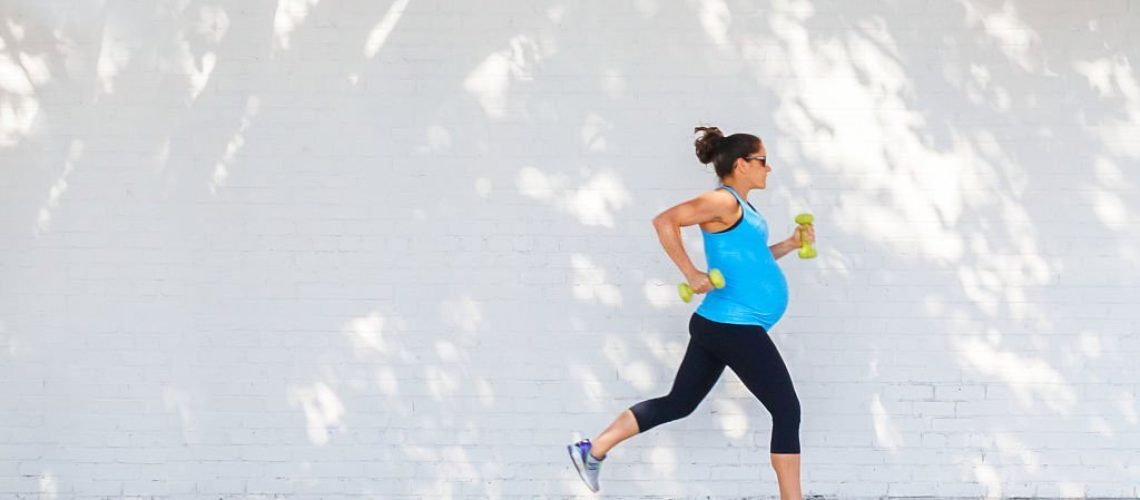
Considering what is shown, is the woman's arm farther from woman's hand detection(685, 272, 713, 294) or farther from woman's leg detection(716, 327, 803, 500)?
woman's leg detection(716, 327, 803, 500)

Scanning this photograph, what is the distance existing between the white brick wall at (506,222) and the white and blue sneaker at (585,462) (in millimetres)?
451

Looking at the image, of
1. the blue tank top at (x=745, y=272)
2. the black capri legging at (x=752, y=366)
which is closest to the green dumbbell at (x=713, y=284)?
the blue tank top at (x=745, y=272)

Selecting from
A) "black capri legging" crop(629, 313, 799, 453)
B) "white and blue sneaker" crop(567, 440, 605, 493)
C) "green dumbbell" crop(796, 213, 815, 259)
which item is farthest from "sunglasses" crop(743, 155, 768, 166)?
"white and blue sneaker" crop(567, 440, 605, 493)

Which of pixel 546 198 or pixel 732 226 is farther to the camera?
pixel 546 198

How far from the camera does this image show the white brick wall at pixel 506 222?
629 cm

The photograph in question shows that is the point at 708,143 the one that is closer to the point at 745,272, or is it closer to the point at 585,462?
the point at 745,272

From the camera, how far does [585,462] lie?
5945 millimetres

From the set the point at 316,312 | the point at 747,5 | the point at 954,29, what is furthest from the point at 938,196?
the point at 316,312

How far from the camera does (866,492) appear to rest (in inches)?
255

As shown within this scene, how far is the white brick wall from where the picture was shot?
6289 millimetres

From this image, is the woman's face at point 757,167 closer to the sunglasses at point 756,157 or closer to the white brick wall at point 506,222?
the sunglasses at point 756,157

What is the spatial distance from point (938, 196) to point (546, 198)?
5.54ft

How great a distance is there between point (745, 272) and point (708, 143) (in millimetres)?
532

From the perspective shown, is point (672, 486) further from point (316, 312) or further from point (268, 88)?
point (268, 88)
